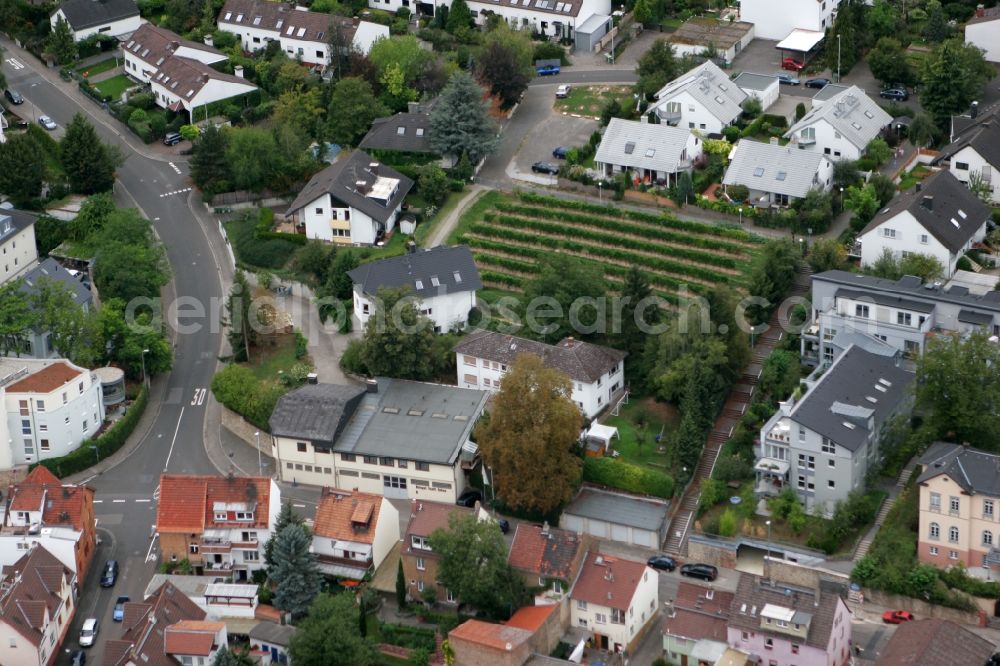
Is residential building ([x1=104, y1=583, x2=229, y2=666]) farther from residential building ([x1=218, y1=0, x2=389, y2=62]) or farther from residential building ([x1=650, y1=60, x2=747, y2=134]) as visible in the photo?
residential building ([x1=218, y1=0, x2=389, y2=62])

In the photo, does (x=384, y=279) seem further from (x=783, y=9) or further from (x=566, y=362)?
Result: (x=783, y=9)

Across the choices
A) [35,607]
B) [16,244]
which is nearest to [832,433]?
[35,607]

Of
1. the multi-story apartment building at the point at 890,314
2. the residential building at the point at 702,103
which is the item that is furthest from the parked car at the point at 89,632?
the residential building at the point at 702,103

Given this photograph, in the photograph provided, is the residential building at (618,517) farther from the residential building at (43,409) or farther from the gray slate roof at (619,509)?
the residential building at (43,409)

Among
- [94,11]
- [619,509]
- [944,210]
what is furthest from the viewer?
[94,11]

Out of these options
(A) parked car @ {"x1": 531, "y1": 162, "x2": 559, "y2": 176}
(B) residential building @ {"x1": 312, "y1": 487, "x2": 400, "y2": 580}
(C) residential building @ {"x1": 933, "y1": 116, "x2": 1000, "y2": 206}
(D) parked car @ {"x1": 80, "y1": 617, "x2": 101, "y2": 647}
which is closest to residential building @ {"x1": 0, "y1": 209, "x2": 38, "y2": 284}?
(A) parked car @ {"x1": 531, "y1": 162, "x2": 559, "y2": 176}

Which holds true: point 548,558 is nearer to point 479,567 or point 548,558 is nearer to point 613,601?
point 479,567
